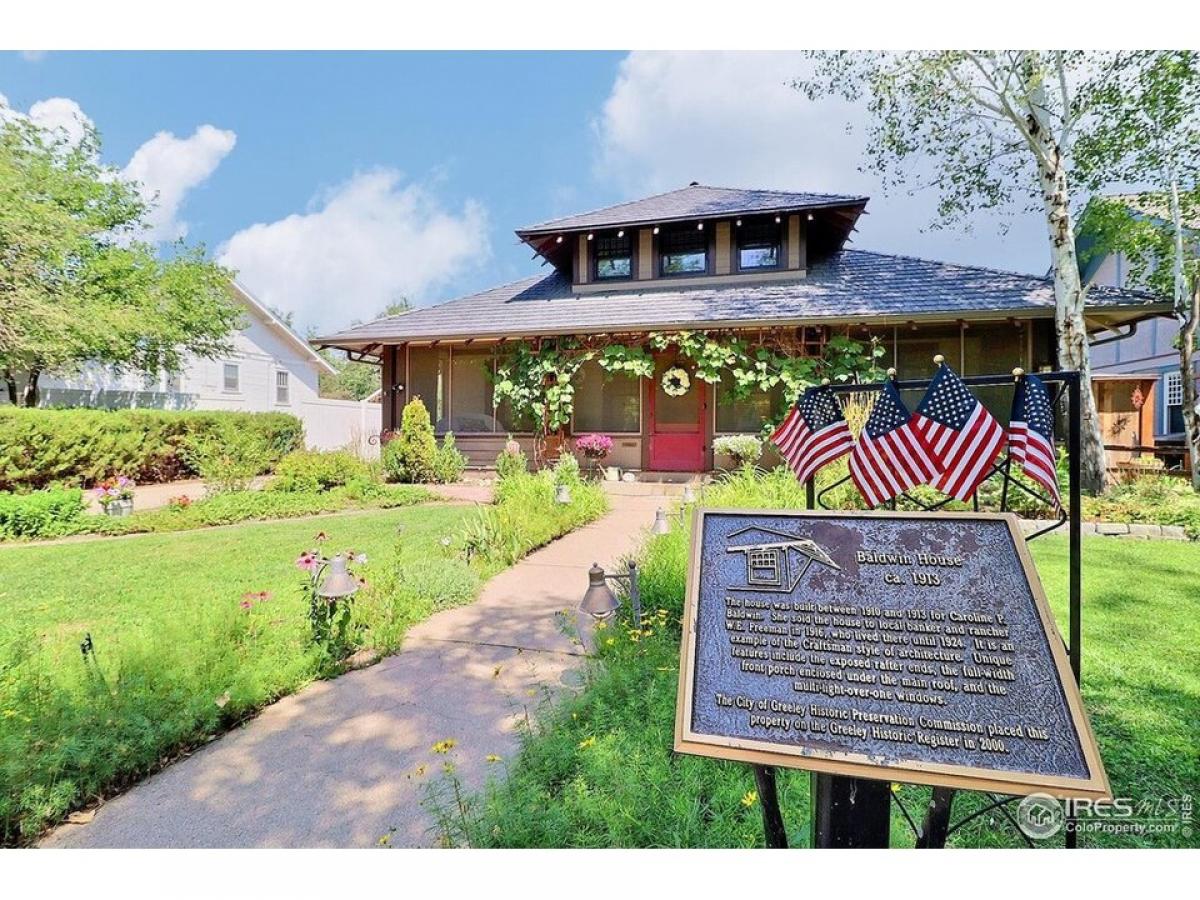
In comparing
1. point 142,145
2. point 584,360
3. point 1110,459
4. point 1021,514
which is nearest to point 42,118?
point 142,145

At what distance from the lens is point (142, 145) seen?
30.6 feet

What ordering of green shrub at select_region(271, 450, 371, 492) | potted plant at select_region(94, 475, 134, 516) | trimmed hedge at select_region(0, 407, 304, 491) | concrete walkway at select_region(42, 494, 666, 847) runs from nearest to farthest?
concrete walkway at select_region(42, 494, 666, 847) → potted plant at select_region(94, 475, 134, 516) → trimmed hedge at select_region(0, 407, 304, 491) → green shrub at select_region(271, 450, 371, 492)

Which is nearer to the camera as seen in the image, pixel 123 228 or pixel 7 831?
pixel 7 831

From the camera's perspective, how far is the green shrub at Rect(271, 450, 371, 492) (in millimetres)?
10414

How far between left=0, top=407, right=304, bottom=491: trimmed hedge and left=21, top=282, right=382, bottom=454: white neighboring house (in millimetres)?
3065

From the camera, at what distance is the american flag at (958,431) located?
2.53 metres

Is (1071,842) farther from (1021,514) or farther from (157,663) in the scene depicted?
(1021,514)

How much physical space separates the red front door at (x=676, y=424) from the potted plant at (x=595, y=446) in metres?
A: 1.16

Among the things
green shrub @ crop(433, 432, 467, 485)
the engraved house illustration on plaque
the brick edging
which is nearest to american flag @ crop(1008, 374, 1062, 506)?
the engraved house illustration on plaque

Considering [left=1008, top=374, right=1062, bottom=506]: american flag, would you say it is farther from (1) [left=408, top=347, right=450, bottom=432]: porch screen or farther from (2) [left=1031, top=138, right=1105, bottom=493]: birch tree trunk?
(1) [left=408, top=347, right=450, bottom=432]: porch screen

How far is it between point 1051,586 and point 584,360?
9.01 m

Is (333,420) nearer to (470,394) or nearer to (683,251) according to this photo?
(470,394)

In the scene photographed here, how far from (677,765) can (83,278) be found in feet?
59.2

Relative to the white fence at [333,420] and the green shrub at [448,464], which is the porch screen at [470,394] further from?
the white fence at [333,420]
